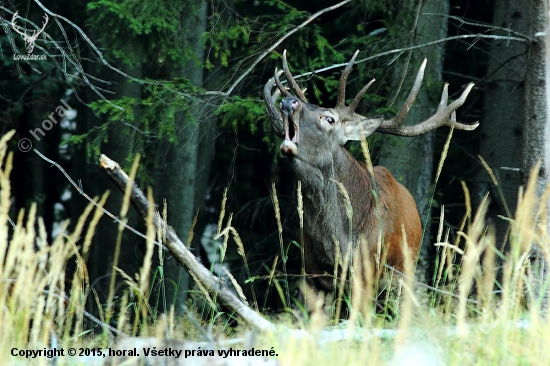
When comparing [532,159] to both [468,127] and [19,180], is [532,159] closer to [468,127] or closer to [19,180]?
[468,127]

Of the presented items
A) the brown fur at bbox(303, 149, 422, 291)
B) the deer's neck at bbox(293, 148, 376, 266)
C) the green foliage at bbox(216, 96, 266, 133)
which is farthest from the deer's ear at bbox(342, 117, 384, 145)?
the green foliage at bbox(216, 96, 266, 133)

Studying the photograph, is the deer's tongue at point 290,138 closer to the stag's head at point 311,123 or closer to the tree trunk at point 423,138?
the stag's head at point 311,123

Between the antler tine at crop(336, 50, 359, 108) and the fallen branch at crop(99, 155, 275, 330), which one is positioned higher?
the antler tine at crop(336, 50, 359, 108)

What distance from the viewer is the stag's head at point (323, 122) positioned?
6703 millimetres

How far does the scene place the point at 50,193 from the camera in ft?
53.6

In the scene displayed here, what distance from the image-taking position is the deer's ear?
721cm

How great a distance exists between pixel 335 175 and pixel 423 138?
93.1 inches

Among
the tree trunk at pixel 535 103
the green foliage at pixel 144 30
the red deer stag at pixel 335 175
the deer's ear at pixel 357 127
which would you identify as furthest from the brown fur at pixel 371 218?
the green foliage at pixel 144 30

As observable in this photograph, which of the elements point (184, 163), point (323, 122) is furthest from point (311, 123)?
point (184, 163)

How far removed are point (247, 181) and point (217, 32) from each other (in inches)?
297

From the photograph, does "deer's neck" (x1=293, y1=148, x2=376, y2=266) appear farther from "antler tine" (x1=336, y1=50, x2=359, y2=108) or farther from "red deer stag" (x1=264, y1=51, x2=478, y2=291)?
"antler tine" (x1=336, y1=50, x2=359, y2=108)

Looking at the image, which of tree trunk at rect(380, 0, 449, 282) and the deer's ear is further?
tree trunk at rect(380, 0, 449, 282)

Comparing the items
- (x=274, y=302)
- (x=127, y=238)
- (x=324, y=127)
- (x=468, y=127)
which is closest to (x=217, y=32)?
(x=324, y=127)

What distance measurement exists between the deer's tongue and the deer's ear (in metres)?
0.59
